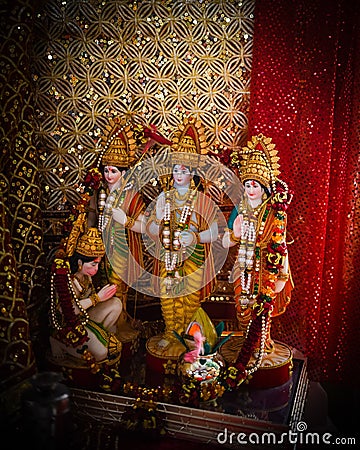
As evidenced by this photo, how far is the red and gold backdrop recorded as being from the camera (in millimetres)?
2666

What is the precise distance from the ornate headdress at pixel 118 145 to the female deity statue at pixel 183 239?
0.21 meters

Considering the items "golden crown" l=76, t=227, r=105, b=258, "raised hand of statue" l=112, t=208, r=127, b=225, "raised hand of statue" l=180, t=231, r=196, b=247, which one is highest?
"raised hand of statue" l=112, t=208, r=127, b=225

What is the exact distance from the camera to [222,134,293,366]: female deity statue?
249 centimetres

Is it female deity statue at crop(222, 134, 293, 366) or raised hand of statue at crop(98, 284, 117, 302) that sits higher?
female deity statue at crop(222, 134, 293, 366)

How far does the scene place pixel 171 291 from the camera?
2.68m

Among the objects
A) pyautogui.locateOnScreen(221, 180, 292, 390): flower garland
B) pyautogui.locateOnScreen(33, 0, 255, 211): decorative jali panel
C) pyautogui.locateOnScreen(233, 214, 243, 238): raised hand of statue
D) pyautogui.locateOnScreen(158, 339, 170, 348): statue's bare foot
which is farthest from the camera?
pyautogui.locateOnScreen(33, 0, 255, 211): decorative jali panel

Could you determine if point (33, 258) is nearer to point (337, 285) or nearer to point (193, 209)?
point (193, 209)

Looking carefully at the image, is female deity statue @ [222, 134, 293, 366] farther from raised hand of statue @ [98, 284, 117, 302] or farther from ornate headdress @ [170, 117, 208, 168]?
raised hand of statue @ [98, 284, 117, 302]

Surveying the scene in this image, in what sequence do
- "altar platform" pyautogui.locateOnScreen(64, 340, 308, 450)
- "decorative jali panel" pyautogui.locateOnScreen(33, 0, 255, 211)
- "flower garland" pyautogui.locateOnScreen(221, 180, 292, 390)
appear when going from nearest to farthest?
"altar platform" pyautogui.locateOnScreen(64, 340, 308, 450), "flower garland" pyautogui.locateOnScreen(221, 180, 292, 390), "decorative jali panel" pyautogui.locateOnScreen(33, 0, 255, 211)

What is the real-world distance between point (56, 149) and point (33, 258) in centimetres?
60

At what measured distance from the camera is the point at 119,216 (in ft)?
8.86

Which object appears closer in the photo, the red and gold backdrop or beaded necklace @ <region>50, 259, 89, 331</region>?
beaded necklace @ <region>50, 259, 89, 331</region>

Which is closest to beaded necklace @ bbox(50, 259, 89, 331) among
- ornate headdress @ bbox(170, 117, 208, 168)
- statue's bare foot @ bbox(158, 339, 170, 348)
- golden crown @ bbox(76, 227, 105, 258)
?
golden crown @ bbox(76, 227, 105, 258)

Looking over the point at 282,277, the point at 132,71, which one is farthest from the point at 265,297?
the point at 132,71
